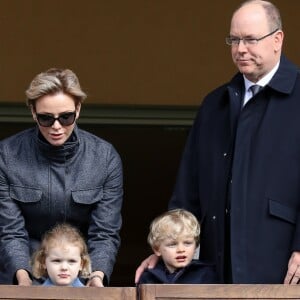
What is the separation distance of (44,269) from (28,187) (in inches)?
13.7

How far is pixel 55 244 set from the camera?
218 inches

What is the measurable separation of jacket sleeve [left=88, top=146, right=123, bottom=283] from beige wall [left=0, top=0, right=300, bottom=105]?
2812 millimetres

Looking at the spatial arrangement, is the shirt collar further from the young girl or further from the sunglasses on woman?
the young girl

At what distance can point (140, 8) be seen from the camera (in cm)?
855

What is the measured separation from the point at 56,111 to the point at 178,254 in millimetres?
692

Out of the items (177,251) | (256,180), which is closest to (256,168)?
(256,180)

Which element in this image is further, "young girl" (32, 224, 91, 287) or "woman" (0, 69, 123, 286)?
"woman" (0, 69, 123, 286)

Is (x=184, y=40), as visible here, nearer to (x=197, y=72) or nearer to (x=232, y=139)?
A: (x=197, y=72)

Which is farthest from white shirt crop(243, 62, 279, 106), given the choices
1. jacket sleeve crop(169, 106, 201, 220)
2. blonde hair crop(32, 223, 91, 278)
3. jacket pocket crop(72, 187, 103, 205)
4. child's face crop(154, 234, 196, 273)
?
blonde hair crop(32, 223, 91, 278)

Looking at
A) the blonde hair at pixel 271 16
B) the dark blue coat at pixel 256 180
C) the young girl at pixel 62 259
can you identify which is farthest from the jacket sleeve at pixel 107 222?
the blonde hair at pixel 271 16

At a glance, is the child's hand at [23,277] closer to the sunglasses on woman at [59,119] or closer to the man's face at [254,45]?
the sunglasses on woman at [59,119]

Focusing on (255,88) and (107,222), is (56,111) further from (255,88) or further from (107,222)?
(255,88)

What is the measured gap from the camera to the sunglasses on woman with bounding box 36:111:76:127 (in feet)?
18.3

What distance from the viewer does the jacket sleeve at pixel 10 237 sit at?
222 inches
